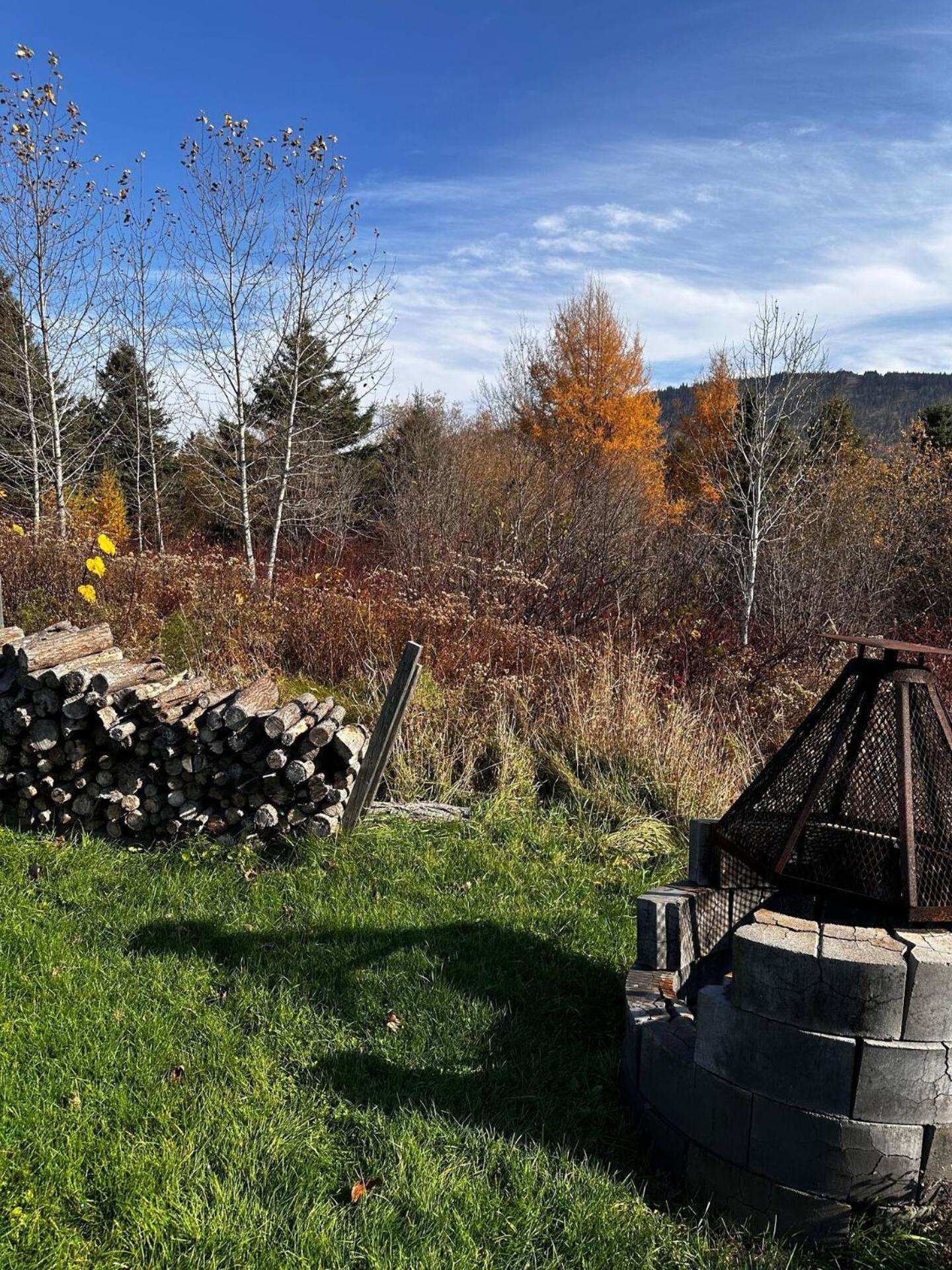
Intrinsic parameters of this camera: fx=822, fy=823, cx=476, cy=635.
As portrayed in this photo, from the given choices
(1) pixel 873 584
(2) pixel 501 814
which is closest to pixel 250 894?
(2) pixel 501 814

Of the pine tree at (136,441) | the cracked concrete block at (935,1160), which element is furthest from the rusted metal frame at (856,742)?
the pine tree at (136,441)

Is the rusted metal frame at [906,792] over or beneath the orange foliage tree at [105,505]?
beneath

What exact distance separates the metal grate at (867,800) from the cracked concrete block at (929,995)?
7.9 inches

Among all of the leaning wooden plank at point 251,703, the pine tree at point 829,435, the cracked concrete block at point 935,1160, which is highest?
the pine tree at point 829,435

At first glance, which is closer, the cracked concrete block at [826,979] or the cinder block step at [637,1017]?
the cracked concrete block at [826,979]

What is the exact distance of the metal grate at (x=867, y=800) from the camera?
266 cm

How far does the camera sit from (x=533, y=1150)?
8.87 feet

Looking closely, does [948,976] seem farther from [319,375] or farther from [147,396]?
[147,396]

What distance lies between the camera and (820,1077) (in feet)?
7.72

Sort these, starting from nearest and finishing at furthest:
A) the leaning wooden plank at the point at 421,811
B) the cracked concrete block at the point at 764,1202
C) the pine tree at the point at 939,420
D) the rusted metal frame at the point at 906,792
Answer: the cracked concrete block at the point at 764,1202 → the rusted metal frame at the point at 906,792 → the leaning wooden plank at the point at 421,811 → the pine tree at the point at 939,420

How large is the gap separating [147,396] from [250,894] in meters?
16.4

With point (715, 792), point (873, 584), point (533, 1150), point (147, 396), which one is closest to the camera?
point (533, 1150)

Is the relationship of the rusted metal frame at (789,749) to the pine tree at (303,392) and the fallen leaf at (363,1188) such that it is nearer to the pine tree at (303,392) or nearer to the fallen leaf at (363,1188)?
the fallen leaf at (363,1188)

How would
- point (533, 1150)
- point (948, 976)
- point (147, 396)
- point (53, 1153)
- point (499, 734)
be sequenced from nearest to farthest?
point (948, 976)
point (53, 1153)
point (533, 1150)
point (499, 734)
point (147, 396)
